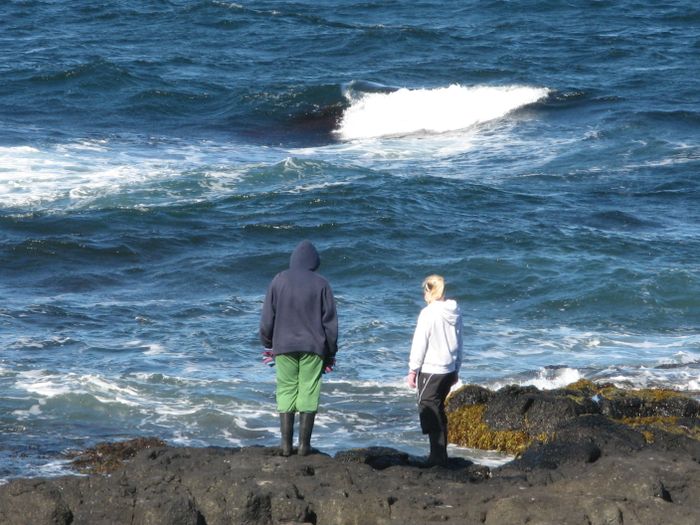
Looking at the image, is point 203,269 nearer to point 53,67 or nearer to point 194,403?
point 194,403

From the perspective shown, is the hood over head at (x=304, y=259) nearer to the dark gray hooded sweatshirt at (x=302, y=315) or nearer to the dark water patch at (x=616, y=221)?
the dark gray hooded sweatshirt at (x=302, y=315)

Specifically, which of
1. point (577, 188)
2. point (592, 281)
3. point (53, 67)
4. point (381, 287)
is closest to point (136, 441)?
point (381, 287)

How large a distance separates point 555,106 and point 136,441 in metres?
19.6

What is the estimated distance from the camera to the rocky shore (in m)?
7.42

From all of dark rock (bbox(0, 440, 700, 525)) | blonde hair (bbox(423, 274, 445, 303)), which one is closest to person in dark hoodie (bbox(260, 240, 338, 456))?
dark rock (bbox(0, 440, 700, 525))

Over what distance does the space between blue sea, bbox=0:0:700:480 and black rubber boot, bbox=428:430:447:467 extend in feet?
5.55

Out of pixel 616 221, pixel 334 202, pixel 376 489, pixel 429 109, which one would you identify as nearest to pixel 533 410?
pixel 376 489

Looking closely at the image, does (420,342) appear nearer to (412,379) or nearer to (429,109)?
(412,379)

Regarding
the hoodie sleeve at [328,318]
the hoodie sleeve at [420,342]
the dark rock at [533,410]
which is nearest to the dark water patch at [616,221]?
the dark rock at [533,410]

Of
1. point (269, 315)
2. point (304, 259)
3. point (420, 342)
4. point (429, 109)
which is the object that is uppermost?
point (429, 109)

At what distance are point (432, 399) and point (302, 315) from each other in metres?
1.17

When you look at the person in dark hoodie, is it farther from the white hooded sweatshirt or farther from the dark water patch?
the dark water patch

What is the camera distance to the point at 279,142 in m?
25.7

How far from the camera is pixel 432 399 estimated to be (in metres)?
8.93
